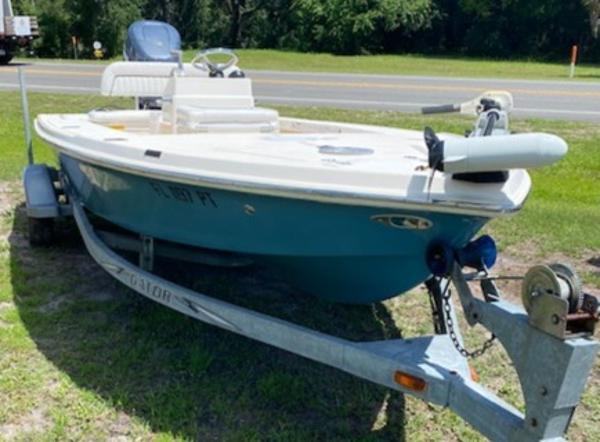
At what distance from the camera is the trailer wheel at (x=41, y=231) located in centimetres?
513

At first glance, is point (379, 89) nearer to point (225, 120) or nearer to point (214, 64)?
point (214, 64)

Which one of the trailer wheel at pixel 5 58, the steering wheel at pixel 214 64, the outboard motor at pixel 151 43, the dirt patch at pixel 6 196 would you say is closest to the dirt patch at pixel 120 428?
the steering wheel at pixel 214 64

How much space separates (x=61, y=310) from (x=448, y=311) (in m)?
2.25

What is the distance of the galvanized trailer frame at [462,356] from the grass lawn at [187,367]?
1.25 feet

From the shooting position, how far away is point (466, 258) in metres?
2.99

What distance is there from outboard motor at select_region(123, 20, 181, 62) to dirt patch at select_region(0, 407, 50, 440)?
14.8ft

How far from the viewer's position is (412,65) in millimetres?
24406

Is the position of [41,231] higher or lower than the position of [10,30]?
lower

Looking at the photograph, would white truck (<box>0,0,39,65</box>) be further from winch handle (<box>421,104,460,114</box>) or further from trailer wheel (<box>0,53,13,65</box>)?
winch handle (<box>421,104,460,114</box>)

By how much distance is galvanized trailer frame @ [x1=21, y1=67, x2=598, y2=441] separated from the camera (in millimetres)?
2309

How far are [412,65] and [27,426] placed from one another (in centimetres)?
2276

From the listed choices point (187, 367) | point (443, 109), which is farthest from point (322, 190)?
point (187, 367)

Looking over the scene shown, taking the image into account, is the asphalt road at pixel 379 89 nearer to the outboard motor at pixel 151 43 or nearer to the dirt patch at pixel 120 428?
the outboard motor at pixel 151 43

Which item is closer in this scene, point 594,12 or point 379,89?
point 379,89
